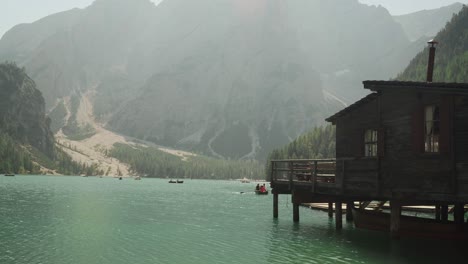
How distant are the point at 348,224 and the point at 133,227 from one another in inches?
782

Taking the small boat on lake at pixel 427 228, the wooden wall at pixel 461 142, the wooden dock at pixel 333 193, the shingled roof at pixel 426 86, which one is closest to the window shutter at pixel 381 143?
the wooden dock at pixel 333 193

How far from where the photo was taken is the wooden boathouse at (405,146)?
26047mm

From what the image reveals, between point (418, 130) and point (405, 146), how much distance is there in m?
1.48

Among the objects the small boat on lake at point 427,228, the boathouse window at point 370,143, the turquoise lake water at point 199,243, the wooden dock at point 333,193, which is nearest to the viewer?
the turquoise lake water at point 199,243

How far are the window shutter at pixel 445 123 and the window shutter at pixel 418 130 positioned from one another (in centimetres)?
126

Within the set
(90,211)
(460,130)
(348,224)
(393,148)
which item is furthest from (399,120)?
(90,211)

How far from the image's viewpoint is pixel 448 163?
2633cm

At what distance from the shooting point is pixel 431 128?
2717 cm

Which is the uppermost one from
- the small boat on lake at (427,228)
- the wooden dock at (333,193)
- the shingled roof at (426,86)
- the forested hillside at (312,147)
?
the forested hillside at (312,147)

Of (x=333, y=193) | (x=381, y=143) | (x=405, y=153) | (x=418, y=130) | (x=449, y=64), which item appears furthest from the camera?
(x=449, y=64)

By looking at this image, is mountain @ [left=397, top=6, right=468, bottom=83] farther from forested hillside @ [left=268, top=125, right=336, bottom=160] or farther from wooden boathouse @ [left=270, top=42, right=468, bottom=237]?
wooden boathouse @ [left=270, top=42, right=468, bottom=237]

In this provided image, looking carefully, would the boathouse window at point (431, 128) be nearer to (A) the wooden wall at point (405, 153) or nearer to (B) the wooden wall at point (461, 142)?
(A) the wooden wall at point (405, 153)

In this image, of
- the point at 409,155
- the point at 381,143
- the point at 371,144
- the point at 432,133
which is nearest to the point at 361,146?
the point at 371,144

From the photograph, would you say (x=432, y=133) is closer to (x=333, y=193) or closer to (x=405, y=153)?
(x=405, y=153)
